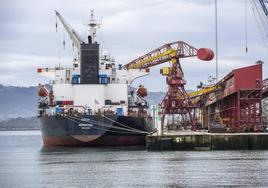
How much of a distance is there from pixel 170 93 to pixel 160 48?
25.9 feet

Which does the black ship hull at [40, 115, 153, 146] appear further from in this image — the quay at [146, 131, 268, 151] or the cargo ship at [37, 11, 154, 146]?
the quay at [146, 131, 268, 151]

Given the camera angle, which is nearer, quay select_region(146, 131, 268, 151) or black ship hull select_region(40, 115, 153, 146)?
quay select_region(146, 131, 268, 151)

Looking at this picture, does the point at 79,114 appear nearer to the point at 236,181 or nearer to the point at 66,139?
the point at 66,139

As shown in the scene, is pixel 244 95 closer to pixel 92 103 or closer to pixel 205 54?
pixel 205 54

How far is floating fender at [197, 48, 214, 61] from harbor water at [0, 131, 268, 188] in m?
28.2

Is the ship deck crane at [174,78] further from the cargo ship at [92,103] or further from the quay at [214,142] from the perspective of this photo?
the quay at [214,142]

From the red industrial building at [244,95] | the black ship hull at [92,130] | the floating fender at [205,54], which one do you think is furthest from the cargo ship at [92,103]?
the red industrial building at [244,95]

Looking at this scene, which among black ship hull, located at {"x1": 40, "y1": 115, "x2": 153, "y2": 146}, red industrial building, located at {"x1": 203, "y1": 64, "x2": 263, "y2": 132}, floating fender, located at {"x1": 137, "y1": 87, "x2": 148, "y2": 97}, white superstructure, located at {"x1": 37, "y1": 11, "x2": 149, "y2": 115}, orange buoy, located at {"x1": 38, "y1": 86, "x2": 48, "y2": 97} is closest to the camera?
red industrial building, located at {"x1": 203, "y1": 64, "x2": 263, "y2": 132}

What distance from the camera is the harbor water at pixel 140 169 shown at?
1987 inches

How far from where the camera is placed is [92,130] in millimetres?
92625

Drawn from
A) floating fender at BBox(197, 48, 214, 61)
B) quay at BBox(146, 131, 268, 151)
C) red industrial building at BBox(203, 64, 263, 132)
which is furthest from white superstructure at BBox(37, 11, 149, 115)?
quay at BBox(146, 131, 268, 151)

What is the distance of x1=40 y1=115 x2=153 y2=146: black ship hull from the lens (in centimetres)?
9238

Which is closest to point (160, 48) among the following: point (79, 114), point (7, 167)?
point (79, 114)

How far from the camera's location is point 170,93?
11300 centimetres
